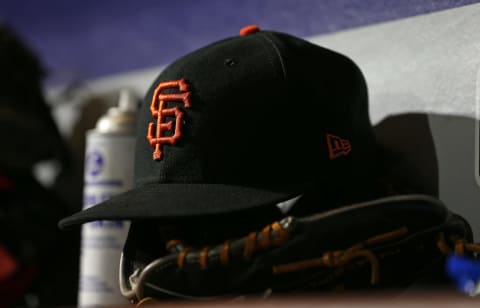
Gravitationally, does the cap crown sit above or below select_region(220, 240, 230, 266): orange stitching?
above

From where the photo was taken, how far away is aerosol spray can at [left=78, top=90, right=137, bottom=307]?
2.67ft

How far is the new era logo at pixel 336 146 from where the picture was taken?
57 cm

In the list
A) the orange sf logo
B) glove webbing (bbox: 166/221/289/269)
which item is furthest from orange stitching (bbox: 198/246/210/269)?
the orange sf logo

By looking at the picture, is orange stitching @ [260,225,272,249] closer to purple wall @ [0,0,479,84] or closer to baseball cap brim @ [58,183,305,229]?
baseball cap brim @ [58,183,305,229]

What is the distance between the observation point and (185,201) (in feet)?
1.75

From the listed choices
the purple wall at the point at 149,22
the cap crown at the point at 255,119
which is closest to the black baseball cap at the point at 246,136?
the cap crown at the point at 255,119

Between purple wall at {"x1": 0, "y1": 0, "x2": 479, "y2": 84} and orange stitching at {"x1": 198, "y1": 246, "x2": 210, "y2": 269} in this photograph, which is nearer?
orange stitching at {"x1": 198, "y1": 246, "x2": 210, "y2": 269}

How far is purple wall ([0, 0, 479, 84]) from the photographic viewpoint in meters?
0.79

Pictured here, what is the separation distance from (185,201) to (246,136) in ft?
0.30

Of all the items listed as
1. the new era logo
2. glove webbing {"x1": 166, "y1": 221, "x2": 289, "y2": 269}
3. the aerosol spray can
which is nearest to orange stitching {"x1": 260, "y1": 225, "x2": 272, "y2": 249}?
glove webbing {"x1": 166, "y1": 221, "x2": 289, "y2": 269}

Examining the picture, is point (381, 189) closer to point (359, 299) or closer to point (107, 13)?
point (359, 299)

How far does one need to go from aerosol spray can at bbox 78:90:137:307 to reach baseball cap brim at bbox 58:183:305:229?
25 centimetres

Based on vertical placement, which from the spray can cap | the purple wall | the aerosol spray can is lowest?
the aerosol spray can

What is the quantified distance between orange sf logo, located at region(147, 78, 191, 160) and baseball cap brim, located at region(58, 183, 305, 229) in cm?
5
